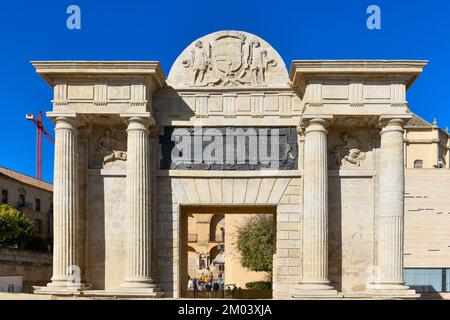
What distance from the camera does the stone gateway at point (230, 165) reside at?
1964cm

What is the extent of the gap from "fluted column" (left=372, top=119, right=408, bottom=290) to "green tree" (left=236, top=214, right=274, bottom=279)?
18.5 meters

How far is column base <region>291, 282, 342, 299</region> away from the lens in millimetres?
18802

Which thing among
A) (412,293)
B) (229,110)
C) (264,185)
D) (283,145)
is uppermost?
(229,110)

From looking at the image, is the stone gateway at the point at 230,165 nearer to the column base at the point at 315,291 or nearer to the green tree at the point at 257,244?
the column base at the point at 315,291

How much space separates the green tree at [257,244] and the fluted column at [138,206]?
19288mm

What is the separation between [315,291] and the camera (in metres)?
19.0

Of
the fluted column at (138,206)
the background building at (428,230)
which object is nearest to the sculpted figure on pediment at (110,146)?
the fluted column at (138,206)

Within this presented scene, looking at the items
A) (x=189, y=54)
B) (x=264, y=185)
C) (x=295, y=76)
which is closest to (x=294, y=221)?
(x=264, y=185)

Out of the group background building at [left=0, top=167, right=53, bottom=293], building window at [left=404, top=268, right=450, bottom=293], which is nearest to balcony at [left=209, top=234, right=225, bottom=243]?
background building at [left=0, top=167, right=53, bottom=293]

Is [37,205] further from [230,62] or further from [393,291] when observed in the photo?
[393,291]

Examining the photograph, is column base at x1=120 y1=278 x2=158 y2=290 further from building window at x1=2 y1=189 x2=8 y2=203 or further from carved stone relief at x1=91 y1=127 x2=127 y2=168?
building window at x1=2 y1=189 x2=8 y2=203

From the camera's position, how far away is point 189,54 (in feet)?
70.0

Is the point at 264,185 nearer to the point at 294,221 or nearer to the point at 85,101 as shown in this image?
the point at 294,221

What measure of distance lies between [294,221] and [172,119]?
5.78m
